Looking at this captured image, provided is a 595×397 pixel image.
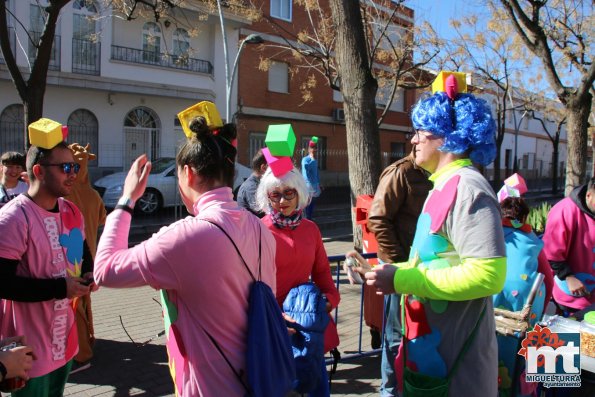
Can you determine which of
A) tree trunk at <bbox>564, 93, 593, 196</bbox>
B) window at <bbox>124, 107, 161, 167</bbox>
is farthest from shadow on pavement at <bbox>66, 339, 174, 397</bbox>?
window at <bbox>124, 107, 161, 167</bbox>

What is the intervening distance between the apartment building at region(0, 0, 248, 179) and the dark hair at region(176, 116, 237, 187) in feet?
47.8

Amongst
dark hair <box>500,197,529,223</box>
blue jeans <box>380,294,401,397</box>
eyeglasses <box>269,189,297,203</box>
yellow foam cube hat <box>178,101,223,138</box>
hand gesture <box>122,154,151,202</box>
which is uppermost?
yellow foam cube hat <box>178,101,223,138</box>

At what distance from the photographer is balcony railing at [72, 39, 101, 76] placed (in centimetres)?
1727

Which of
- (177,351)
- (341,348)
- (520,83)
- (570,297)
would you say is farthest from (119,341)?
(520,83)

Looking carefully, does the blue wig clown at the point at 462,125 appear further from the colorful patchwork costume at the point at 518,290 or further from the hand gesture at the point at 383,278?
the colorful patchwork costume at the point at 518,290

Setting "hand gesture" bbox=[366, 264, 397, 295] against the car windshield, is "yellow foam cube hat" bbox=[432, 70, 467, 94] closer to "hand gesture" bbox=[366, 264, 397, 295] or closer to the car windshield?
"hand gesture" bbox=[366, 264, 397, 295]

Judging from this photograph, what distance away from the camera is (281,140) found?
2.66m

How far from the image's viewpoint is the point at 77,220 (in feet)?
9.34

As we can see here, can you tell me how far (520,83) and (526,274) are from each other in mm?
24635

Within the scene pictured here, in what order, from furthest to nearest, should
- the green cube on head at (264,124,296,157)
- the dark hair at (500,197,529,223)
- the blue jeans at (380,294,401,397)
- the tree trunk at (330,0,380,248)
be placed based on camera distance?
the tree trunk at (330,0,380,248) → the dark hair at (500,197,529,223) → the blue jeans at (380,294,401,397) → the green cube on head at (264,124,296,157)

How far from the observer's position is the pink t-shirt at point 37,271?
245 cm

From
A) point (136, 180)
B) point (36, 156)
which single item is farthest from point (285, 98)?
point (136, 180)

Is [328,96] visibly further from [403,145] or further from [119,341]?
[119,341]
